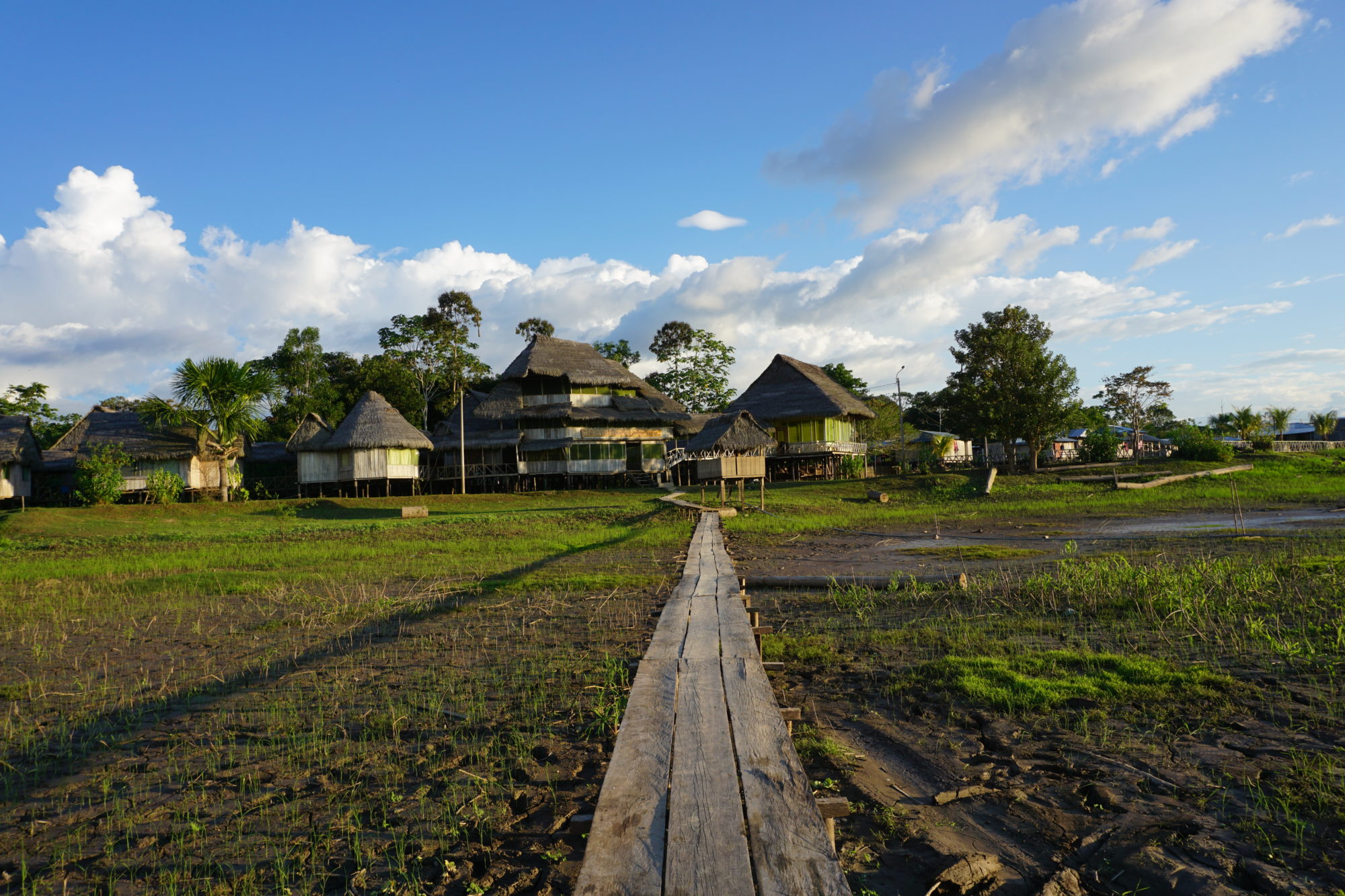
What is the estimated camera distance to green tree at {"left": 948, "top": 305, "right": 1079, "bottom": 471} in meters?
32.0

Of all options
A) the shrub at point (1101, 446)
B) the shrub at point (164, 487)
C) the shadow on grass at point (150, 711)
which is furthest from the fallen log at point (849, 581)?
the shrub at point (1101, 446)

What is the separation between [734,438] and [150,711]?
22.7 m

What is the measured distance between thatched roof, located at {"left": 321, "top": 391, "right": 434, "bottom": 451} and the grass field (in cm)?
2192

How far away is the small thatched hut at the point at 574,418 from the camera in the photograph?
38.7m

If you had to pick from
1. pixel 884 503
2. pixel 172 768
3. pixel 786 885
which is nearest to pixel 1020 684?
pixel 786 885

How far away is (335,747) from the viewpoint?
479cm

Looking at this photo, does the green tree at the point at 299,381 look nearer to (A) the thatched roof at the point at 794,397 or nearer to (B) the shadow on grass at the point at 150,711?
(A) the thatched roof at the point at 794,397

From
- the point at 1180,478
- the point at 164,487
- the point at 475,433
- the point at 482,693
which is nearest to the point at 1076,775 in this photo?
the point at 482,693

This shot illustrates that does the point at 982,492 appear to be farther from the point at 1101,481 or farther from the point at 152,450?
the point at 152,450

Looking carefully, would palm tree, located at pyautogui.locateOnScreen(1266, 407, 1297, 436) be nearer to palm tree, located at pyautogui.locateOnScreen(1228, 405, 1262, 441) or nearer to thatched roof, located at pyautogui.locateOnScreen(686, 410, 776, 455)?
palm tree, located at pyautogui.locateOnScreen(1228, 405, 1262, 441)

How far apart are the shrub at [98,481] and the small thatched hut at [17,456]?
3556 mm

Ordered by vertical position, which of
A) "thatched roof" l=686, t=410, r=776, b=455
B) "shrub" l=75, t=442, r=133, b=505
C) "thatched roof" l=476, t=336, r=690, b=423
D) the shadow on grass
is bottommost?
the shadow on grass

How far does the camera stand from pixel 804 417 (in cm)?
3822

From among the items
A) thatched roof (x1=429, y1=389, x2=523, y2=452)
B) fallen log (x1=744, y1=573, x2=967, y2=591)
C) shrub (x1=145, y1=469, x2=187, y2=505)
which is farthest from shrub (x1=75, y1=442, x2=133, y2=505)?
fallen log (x1=744, y1=573, x2=967, y2=591)
